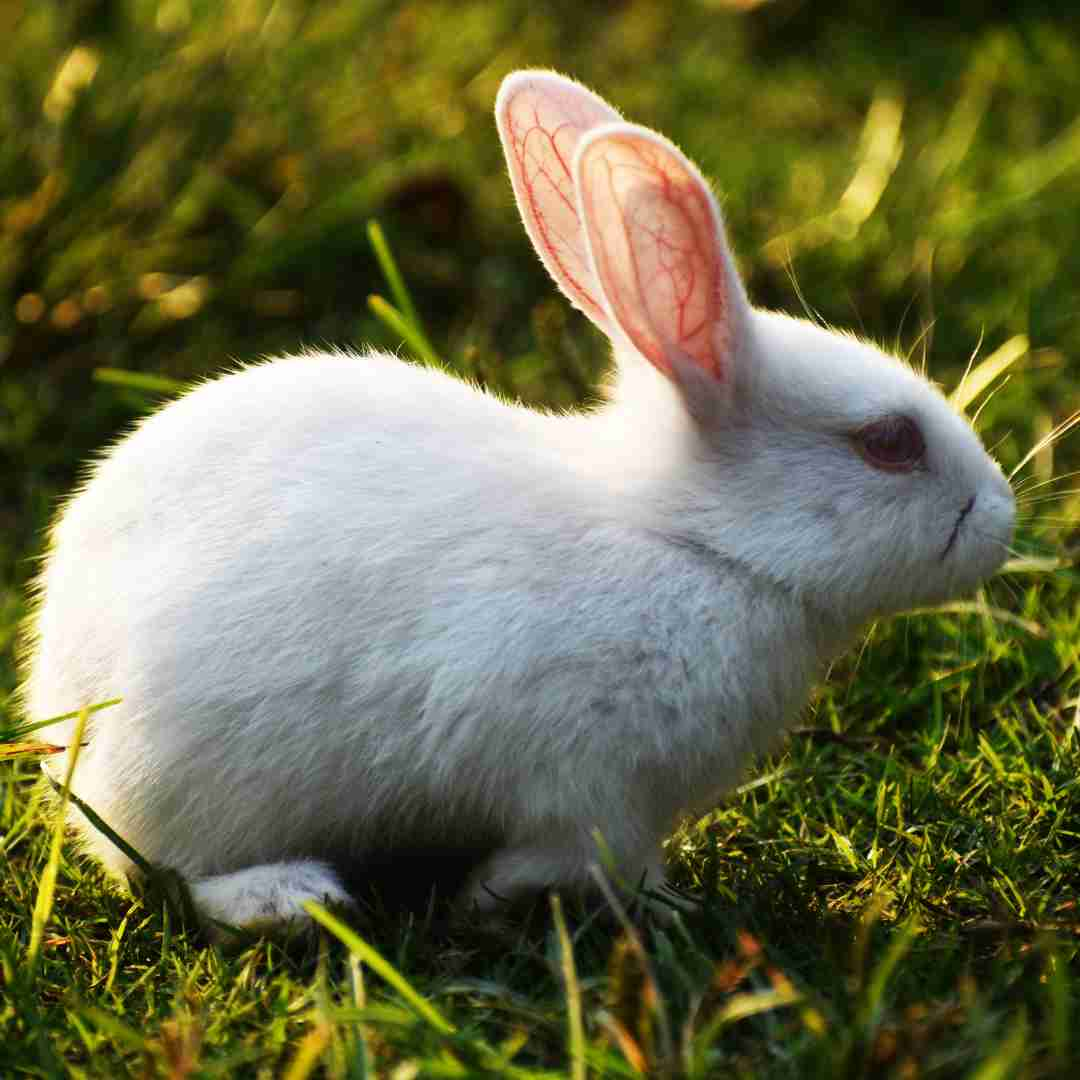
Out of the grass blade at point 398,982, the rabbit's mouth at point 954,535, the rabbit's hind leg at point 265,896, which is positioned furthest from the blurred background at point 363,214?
the grass blade at point 398,982

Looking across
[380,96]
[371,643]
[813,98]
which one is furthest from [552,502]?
[813,98]

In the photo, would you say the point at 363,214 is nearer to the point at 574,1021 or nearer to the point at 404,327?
the point at 404,327

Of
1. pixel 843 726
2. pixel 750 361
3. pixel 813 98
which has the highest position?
pixel 750 361

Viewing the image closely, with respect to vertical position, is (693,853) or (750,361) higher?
(750,361)

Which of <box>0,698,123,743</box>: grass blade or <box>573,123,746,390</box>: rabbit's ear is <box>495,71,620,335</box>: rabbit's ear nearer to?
<box>573,123,746,390</box>: rabbit's ear

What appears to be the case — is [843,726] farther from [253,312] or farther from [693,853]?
[253,312]

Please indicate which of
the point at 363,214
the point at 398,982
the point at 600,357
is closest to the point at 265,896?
the point at 398,982

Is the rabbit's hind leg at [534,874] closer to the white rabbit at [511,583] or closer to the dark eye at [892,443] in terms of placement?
the white rabbit at [511,583]

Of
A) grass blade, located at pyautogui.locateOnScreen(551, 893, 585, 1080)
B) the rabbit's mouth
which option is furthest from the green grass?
the rabbit's mouth
